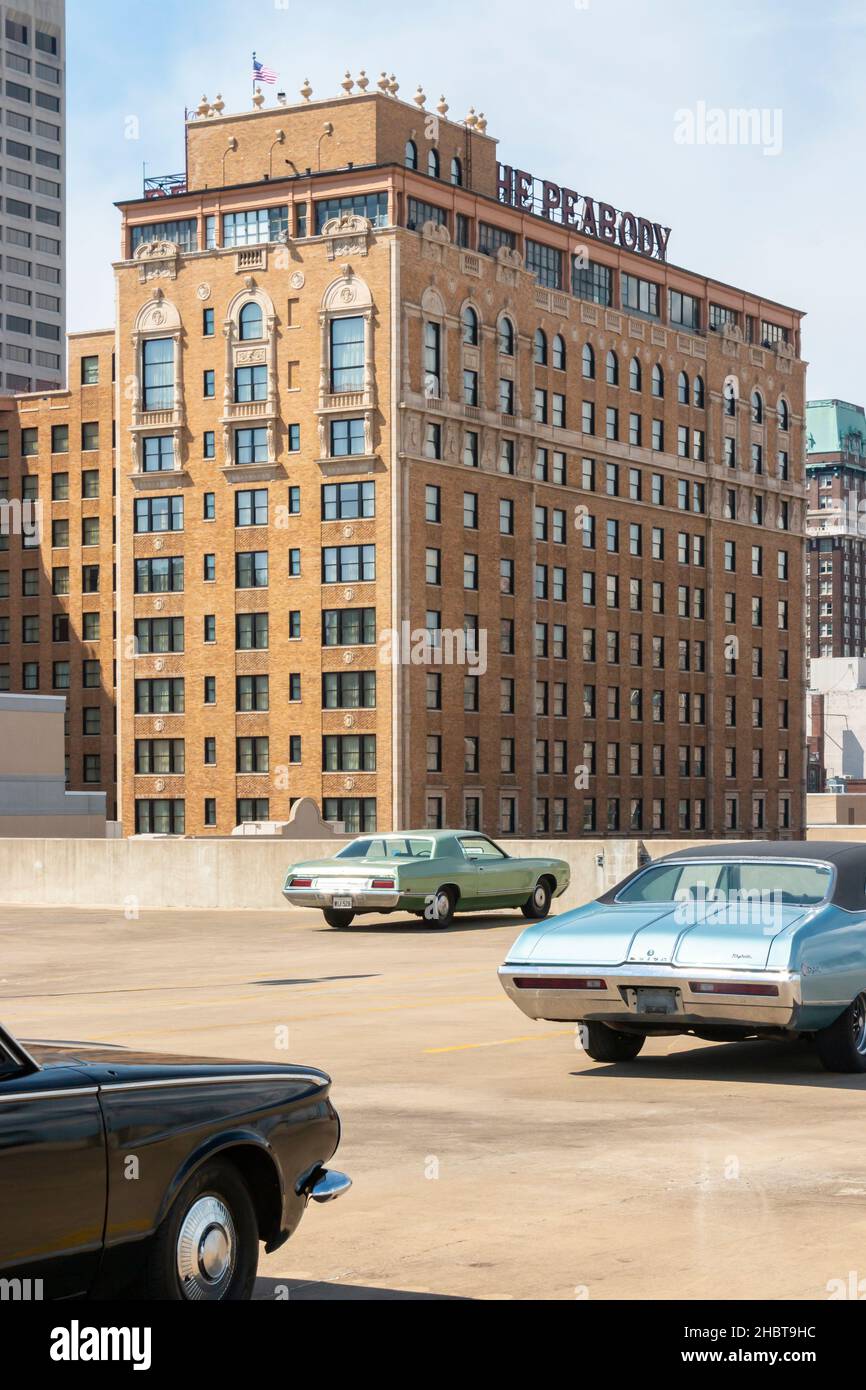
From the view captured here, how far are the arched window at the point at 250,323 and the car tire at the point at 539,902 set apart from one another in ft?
178

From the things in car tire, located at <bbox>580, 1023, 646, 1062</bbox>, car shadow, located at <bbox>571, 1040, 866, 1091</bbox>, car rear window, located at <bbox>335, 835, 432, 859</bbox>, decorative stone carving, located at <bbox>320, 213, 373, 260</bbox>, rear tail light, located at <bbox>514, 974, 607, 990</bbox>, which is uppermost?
decorative stone carving, located at <bbox>320, 213, 373, 260</bbox>

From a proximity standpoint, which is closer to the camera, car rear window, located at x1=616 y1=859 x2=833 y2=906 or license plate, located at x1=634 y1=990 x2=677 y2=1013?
license plate, located at x1=634 y1=990 x2=677 y2=1013

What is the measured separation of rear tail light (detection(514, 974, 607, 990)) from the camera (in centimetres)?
1284

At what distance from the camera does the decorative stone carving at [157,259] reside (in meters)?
85.8

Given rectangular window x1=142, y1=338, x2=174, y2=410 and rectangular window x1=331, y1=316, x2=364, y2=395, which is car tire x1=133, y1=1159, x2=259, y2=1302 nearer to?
rectangular window x1=331, y1=316, x2=364, y2=395

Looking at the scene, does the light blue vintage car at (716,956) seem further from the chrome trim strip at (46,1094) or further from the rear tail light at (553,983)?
the chrome trim strip at (46,1094)

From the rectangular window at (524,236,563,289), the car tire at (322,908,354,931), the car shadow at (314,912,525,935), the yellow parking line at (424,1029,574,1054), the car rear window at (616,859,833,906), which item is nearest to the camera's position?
the car rear window at (616,859,833,906)

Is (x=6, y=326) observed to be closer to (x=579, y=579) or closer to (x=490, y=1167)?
(x=579, y=579)

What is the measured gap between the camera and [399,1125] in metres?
11.1

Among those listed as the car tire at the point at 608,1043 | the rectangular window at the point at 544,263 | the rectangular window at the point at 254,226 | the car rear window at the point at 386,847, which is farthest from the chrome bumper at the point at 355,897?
the rectangular window at the point at 544,263

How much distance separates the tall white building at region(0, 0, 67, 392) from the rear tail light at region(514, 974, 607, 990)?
5967 inches

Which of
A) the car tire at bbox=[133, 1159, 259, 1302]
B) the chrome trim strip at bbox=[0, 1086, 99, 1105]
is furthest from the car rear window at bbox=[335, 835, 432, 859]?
the chrome trim strip at bbox=[0, 1086, 99, 1105]

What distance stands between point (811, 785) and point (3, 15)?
92310 mm

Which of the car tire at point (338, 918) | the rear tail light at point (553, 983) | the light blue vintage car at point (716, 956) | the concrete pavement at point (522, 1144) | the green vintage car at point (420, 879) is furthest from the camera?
the car tire at point (338, 918)
